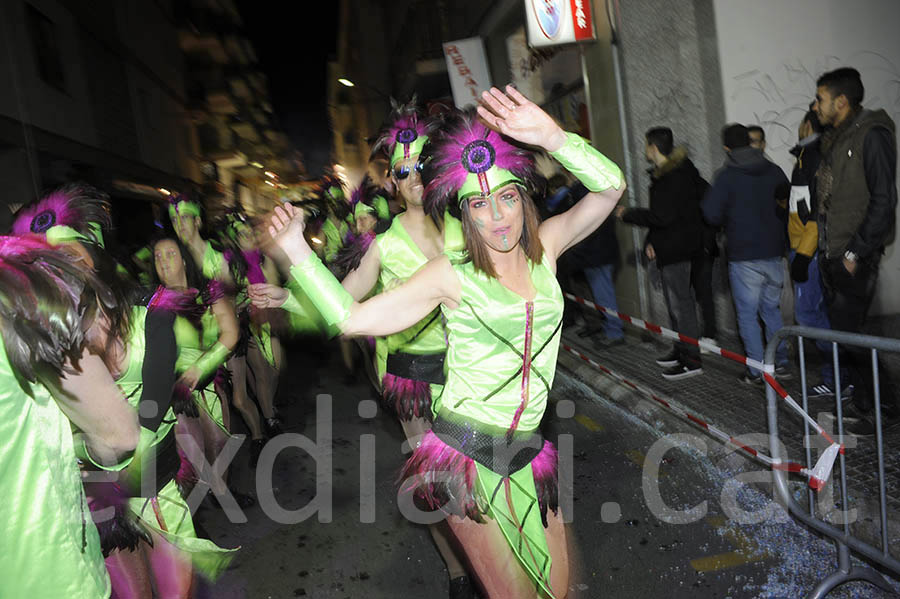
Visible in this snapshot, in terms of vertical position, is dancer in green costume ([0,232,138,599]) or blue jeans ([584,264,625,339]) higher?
dancer in green costume ([0,232,138,599])

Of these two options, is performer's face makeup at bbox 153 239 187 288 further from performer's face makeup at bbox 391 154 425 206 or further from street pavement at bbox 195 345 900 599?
performer's face makeup at bbox 391 154 425 206

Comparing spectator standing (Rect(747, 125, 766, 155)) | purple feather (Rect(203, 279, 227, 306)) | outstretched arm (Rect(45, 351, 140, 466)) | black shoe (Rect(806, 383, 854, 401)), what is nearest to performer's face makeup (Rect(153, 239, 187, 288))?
purple feather (Rect(203, 279, 227, 306))

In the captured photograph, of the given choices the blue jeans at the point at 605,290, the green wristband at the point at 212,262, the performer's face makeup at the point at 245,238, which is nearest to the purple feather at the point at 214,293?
the green wristband at the point at 212,262

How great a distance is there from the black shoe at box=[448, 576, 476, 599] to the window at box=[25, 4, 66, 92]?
572 inches

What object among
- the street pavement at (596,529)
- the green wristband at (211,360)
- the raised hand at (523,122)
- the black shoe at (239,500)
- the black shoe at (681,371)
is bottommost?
the street pavement at (596,529)

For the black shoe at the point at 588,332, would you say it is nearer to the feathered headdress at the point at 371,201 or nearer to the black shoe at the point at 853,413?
the feathered headdress at the point at 371,201

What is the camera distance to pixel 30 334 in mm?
1651

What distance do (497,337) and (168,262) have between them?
127 inches

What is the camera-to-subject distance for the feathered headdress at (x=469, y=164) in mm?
2414

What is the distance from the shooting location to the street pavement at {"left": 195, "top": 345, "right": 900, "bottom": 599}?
3.52 metres

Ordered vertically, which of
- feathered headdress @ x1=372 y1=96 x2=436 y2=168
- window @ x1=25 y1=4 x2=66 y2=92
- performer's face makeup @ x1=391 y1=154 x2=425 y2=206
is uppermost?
window @ x1=25 y1=4 x2=66 y2=92

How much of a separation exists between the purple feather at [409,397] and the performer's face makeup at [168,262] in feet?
6.56

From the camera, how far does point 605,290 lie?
7984 millimetres

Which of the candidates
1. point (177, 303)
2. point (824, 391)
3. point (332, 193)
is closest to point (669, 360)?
A: point (824, 391)
